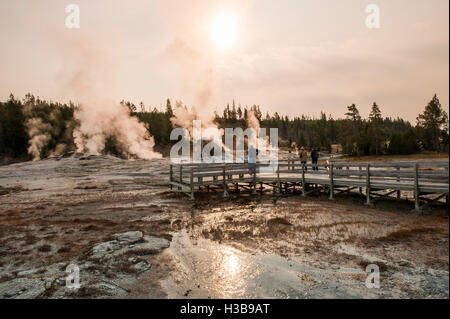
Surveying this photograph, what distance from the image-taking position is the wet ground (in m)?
5.37

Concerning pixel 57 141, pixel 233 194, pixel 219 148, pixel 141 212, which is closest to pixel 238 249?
pixel 141 212

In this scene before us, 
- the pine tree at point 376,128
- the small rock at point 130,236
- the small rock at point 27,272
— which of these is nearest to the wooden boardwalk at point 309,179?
the small rock at point 130,236

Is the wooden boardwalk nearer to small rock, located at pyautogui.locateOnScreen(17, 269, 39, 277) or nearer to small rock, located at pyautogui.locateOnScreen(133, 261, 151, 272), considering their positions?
small rock, located at pyautogui.locateOnScreen(133, 261, 151, 272)

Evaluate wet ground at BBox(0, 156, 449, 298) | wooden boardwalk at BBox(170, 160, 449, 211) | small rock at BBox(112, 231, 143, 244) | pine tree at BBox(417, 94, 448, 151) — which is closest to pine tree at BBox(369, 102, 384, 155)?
pine tree at BBox(417, 94, 448, 151)

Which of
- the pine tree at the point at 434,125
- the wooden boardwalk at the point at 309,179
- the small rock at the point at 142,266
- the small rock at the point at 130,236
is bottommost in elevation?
the small rock at the point at 142,266

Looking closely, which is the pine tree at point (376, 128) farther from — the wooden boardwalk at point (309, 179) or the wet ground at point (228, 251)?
the wet ground at point (228, 251)

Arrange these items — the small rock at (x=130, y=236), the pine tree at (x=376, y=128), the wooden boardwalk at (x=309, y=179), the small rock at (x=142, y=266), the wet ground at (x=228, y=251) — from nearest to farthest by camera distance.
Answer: the wet ground at (x=228, y=251), the small rock at (x=142, y=266), the small rock at (x=130, y=236), the wooden boardwalk at (x=309, y=179), the pine tree at (x=376, y=128)

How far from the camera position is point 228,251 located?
25.5 ft

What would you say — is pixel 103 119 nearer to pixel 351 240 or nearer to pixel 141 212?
pixel 141 212

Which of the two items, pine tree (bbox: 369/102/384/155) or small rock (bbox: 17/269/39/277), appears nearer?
small rock (bbox: 17/269/39/277)

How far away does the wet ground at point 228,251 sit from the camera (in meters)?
5.37

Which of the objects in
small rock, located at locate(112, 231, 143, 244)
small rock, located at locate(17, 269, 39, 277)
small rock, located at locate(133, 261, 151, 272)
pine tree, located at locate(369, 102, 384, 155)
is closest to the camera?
small rock, located at locate(17, 269, 39, 277)

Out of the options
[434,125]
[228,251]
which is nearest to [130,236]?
[228,251]

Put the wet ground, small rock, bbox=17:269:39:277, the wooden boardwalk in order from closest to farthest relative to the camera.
Answer: the wet ground, small rock, bbox=17:269:39:277, the wooden boardwalk
